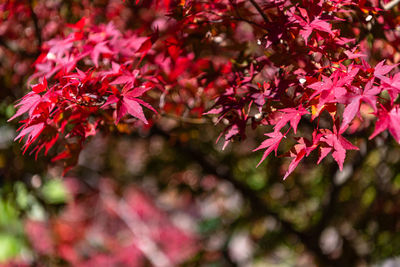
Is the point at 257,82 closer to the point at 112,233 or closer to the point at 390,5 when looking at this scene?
the point at 390,5

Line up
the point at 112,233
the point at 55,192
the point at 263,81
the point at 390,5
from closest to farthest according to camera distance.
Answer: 1. the point at 263,81
2. the point at 390,5
3. the point at 112,233
4. the point at 55,192

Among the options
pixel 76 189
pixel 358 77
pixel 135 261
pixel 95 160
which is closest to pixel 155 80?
pixel 358 77

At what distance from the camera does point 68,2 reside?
7.61 ft

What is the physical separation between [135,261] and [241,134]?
4.77 metres

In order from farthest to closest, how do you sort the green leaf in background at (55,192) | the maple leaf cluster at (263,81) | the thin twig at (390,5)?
the green leaf in background at (55,192)
the thin twig at (390,5)
the maple leaf cluster at (263,81)

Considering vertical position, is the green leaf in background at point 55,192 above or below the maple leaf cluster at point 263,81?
below

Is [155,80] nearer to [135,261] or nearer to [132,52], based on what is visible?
[132,52]

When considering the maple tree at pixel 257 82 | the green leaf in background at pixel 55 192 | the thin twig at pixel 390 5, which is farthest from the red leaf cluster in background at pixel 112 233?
the thin twig at pixel 390 5

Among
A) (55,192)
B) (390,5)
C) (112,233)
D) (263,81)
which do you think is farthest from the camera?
(55,192)

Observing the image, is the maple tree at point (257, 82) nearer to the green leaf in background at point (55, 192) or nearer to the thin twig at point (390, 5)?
the thin twig at point (390, 5)

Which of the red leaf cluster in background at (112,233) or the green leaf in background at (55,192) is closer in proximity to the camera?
the green leaf in background at (55,192)

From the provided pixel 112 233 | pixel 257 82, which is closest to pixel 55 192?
pixel 112 233

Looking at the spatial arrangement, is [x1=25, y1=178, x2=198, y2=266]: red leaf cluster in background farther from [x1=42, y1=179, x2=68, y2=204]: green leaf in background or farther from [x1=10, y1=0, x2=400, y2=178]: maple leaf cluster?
[x1=10, y1=0, x2=400, y2=178]: maple leaf cluster

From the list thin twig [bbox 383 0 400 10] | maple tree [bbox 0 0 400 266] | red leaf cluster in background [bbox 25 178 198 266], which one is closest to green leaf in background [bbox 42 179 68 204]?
red leaf cluster in background [bbox 25 178 198 266]
